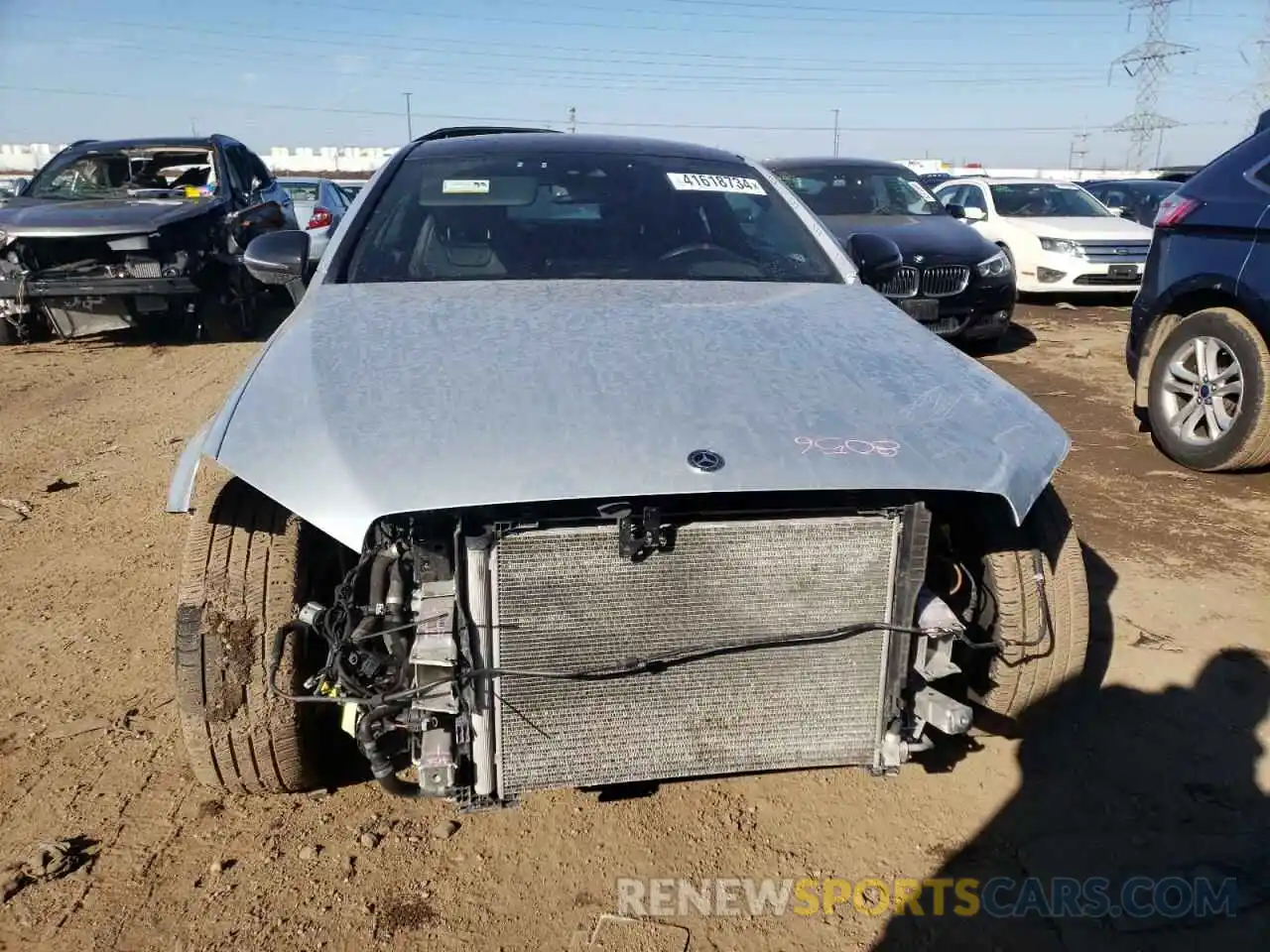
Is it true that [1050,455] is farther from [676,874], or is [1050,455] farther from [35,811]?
[35,811]

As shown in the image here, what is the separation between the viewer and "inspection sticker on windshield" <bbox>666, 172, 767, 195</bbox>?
346 cm

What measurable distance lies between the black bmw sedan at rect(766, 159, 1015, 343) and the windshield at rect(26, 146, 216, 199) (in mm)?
5573

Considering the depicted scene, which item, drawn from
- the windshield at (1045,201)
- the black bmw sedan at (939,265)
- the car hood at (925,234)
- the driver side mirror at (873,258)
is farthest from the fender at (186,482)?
the windshield at (1045,201)

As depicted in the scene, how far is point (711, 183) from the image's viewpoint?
3.49 metres

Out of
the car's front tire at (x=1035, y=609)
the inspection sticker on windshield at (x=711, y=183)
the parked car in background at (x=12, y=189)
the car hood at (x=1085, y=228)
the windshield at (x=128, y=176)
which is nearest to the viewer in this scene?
the car's front tire at (x=1035, y=609)

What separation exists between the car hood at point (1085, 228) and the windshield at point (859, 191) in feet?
7.33

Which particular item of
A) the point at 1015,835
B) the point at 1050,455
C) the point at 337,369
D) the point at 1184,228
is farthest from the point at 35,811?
the point at 1184,228

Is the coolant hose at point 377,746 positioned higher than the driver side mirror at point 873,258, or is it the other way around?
the driver side mirror at point 873,258

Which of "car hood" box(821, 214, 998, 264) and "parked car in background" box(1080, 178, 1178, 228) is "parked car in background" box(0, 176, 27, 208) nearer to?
"car hood" box(821, 214, 998, 264)

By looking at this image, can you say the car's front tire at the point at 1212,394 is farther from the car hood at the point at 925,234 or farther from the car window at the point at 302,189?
the car window at the point at 302,189

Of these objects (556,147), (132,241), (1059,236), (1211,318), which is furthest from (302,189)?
(1211,318)

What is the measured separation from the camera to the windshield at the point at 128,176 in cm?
886

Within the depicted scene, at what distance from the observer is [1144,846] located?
231cm

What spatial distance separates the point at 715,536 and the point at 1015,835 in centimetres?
118
